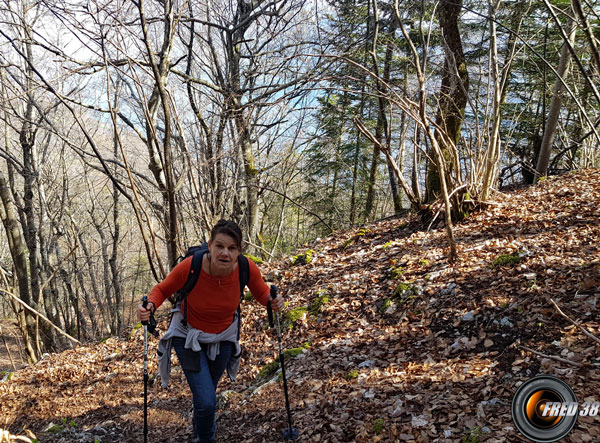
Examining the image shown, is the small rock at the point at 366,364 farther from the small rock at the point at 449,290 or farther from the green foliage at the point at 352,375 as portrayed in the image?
the small rock at the point at 449,290

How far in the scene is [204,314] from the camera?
339 centimetres

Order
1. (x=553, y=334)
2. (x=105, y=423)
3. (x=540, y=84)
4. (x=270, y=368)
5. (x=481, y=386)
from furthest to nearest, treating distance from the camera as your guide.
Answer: (x=540, y=84) < (x=270, y=368) < (x=105, y=423) < (x=553, y=334) < (x=481, y=386)

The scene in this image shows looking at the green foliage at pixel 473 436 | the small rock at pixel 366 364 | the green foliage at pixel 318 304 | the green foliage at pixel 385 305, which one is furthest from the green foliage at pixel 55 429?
the green foliage at pixel 473 436

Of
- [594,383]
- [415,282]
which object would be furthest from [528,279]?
[594,383]

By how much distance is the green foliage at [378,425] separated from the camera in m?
3.18

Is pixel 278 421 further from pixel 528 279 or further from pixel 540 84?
pixel 540 84

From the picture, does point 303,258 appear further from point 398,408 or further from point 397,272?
point 398,408

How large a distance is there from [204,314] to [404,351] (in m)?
2.37

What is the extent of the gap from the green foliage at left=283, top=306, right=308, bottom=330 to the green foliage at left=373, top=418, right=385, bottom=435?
2892 millimetres

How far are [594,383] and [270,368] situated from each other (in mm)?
3668

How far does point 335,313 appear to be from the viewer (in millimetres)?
5836

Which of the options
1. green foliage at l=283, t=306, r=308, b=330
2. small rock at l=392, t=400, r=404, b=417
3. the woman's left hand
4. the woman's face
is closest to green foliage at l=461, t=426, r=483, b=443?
small rock at l=392, t=400, r=404, b=417

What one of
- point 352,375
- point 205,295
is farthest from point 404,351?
point 205,295

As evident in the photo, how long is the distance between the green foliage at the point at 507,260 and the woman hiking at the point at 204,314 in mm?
3573
